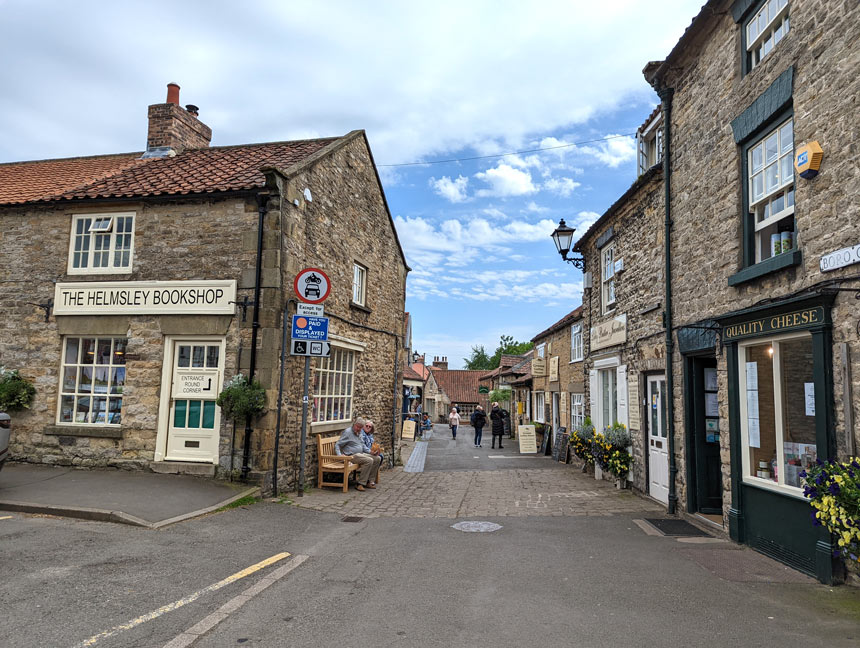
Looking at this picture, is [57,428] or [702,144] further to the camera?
[57,428]

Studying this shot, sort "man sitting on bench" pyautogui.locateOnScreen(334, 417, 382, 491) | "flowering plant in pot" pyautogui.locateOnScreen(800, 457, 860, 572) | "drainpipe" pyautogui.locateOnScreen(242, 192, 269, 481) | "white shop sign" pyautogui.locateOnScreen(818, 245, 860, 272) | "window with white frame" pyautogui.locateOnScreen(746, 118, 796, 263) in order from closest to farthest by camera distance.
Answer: "flowering plant in pot" pyautogui.locateOnScreen(800, 457, 860, 572) → "white shop sign" pyautogui.locateOnScreen(818, 245, 860, 272) → "window with white frame" pyautogui.locateOnScreen(746, 118, 796, 263) → "drainpipe" pyautogui.locateOnScreen(242, 192, 269, 481) → "man sitting on bench" pyautogui.locateOnScreen(334, 417, 382, 491)

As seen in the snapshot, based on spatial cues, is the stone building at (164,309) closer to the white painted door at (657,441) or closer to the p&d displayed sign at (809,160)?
the white painted door at (657,441)

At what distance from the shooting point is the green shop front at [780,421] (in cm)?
584

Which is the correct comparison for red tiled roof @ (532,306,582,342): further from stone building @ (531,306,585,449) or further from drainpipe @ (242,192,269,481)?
drainpipe @ (242,192,269,481)

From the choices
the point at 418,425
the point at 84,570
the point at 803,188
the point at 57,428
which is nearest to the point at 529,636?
the point at 84,570

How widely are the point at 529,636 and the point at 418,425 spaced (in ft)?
99.4

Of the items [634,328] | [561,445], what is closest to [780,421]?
[634,328]

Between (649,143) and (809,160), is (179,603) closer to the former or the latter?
(809,160)

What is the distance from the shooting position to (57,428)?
10617 mm

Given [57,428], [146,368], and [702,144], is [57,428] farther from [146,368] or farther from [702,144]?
[702,144]

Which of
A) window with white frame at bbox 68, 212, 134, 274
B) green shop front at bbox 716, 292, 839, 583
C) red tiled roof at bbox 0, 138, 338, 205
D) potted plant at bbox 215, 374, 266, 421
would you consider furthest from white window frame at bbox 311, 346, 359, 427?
green shop front at bbox 716, 292, 839, 583

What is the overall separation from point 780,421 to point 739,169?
329cm

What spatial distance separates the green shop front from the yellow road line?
5630 mm

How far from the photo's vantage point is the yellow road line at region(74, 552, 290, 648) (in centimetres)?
409
